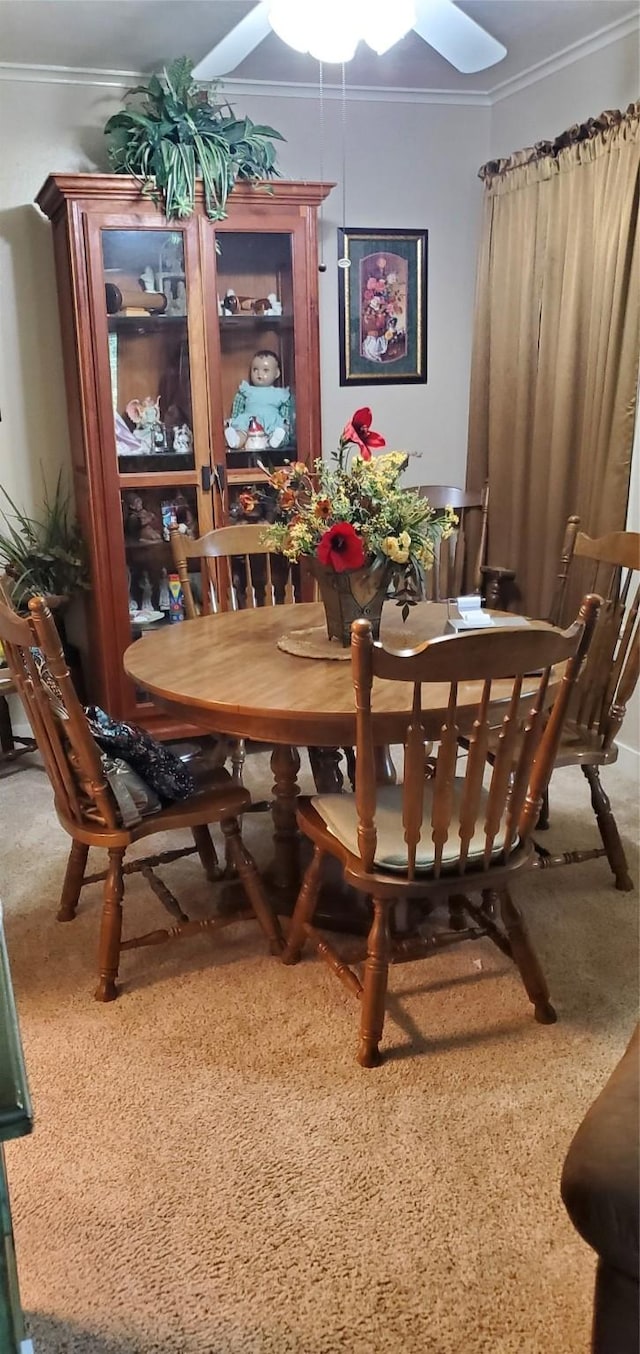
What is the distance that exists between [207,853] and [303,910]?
532 millimetres

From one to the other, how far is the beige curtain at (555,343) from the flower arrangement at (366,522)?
4.24ft

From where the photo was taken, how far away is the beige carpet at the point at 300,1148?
4.92ft

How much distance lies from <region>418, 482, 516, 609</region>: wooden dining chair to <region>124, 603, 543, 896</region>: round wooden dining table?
744 millimetres

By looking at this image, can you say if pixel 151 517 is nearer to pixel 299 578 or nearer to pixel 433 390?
pixel 299 578

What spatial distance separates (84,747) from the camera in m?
2.07

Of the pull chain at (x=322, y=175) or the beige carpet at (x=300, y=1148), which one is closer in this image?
the beige carpet at (x=300, y=1148)

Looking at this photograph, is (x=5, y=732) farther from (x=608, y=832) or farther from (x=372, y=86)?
(x=372, y=86)

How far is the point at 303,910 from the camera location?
2.28 meters

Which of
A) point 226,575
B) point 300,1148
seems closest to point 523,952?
point 300,1148

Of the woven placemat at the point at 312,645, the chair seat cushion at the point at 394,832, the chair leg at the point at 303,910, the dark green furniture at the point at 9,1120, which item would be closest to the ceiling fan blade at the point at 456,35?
the woven placemat at the point at 312,645

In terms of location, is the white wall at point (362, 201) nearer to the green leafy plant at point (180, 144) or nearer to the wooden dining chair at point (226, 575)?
the green leafy plant at point (180, 144)

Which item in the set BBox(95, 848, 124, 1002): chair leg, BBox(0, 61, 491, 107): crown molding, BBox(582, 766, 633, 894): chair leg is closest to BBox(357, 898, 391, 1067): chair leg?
BBox(95, 848, 124, 1002): chair leg

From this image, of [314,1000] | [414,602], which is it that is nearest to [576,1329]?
[314,1000]

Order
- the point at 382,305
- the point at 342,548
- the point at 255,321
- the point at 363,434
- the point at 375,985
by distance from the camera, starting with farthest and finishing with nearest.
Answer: the point at 382,305, the point at 255,321, the point at 363,434, the point at 342,548, the point at 375,985
